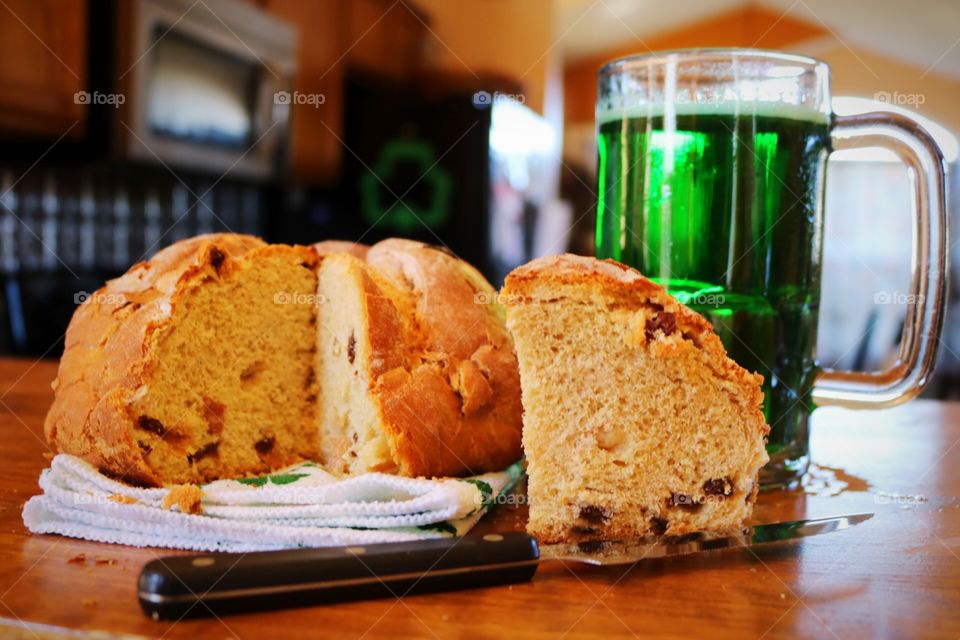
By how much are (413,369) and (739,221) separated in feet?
1.52

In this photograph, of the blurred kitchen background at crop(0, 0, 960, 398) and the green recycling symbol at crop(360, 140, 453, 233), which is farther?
the green recycling symbol at crop(360, 140, 453, 233)

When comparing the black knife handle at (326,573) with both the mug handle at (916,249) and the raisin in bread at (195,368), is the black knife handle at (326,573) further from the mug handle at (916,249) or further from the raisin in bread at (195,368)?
the mug handle at (916,249)

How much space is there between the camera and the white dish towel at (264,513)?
35.3 inches

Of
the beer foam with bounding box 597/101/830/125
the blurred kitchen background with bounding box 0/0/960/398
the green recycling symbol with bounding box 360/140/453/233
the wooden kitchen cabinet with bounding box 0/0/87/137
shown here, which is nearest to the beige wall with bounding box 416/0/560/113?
the blurred kitchen background with bounding box 0/0/960/398

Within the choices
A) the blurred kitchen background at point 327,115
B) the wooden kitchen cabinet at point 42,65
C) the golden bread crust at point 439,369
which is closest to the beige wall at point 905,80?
the blurred kitchen background at point 327,115

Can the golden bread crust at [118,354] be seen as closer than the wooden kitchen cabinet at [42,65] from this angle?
Yes

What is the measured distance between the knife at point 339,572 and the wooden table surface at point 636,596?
0.04 feet

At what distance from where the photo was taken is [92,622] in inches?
27.2

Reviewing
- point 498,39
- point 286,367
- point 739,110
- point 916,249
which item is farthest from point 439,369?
point 498,39

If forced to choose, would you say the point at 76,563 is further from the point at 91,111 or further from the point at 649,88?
the point at 91,111

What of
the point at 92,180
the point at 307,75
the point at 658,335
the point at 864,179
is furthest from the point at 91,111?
the point at 864,179

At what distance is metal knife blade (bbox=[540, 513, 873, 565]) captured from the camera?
0.85 m

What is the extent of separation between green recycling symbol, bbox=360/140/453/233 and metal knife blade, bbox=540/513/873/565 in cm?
401

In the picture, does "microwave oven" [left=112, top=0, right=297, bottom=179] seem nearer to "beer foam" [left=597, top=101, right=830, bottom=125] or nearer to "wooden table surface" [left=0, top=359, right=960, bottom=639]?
"wooden table surface" [left=0, top=359, right=960, bottom=639]
